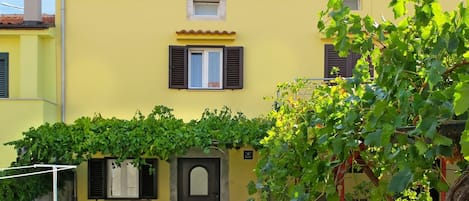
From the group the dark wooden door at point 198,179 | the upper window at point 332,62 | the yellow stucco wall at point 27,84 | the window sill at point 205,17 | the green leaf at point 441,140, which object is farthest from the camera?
the dark wooden door at point 198,179

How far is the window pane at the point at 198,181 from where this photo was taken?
518 inches

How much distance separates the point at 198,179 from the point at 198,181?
4cm

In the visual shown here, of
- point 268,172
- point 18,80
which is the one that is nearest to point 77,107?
point 18,80

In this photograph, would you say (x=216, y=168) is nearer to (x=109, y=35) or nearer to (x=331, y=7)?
(x=109, y=35)

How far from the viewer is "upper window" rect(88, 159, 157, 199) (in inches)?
504

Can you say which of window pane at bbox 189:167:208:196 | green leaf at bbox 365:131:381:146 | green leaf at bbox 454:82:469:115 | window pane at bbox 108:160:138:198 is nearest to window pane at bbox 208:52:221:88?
window pane at bbox 189:167:208:196

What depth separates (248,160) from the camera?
42.4ft

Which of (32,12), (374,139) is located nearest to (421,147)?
(374,139)

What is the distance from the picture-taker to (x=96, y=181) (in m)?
12.8

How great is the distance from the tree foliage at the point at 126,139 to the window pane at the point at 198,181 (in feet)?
5.72

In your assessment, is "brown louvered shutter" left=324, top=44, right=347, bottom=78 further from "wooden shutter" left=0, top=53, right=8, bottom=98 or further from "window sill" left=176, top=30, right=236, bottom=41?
"wooden shutter" left=0, top=53, right=8, bottom=98

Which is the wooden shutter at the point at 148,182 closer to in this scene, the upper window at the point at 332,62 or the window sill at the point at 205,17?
the window sill at the point at 205,17

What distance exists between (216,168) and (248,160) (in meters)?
0.71

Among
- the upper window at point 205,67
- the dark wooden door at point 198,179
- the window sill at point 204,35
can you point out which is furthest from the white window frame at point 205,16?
the dark wooden door at point 198,179
